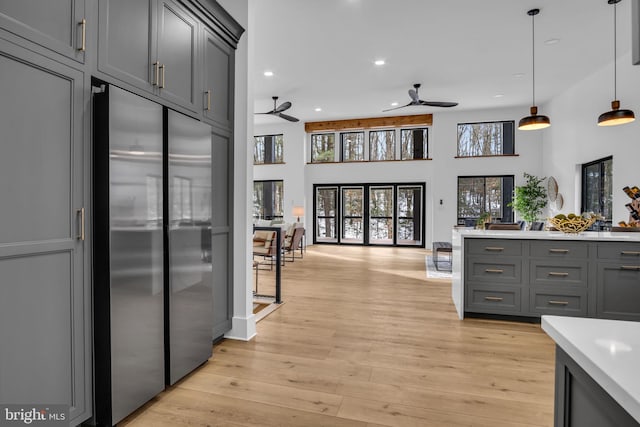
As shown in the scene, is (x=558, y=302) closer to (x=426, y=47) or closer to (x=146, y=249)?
(x=146, y=249)

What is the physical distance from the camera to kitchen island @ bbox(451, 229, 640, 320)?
10.5 ft

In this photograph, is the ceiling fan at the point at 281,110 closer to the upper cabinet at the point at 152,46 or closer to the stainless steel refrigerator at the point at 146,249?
the upper cabinet at the point at 152,46

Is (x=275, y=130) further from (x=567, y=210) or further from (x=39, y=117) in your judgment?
(x=39, y=117)

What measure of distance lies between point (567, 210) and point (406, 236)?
388 cm

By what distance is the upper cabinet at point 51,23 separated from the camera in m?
1.40

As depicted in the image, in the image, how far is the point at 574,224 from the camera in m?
3.44

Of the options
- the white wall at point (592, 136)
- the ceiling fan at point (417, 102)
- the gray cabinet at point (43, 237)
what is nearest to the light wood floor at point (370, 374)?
the gray cabinet at point (43, 237)

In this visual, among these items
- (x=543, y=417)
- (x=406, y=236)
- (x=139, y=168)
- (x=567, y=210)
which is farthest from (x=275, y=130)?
(x=543, y=417)

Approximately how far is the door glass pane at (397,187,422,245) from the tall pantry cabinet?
865cm

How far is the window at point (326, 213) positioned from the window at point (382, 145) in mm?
1552

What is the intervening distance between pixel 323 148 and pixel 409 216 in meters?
3.24

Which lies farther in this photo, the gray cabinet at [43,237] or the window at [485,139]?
the window at [485,139]

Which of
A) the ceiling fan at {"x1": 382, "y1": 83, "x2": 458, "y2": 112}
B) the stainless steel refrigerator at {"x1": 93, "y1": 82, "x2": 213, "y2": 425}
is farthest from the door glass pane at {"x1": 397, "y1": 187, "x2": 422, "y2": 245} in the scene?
the stainless steel refrigerator at {"x1": 93, "y1": 82, "x2": 213, "y2": 425}

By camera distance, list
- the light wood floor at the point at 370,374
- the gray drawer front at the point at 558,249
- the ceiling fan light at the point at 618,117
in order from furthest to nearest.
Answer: the ceiling fan light at the point at 618,117 < the gray drawer front at the point at 558,249 < the light wood floor at the point at 370,374
